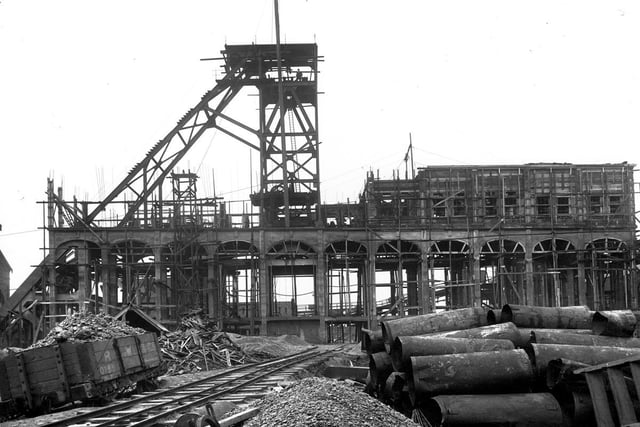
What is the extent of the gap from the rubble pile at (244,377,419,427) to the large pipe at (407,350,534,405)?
1.20 meters

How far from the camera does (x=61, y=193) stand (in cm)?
3769

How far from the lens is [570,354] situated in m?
10.8

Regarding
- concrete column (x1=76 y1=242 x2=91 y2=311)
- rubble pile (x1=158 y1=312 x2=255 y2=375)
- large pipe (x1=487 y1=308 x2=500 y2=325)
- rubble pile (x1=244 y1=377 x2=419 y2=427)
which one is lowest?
rubble pile (x1=158 y1=312 x2=255 y2=375)

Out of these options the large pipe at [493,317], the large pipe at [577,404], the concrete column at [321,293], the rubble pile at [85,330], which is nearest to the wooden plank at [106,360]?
the rubble pile at [85,330]

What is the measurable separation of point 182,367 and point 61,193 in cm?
1824

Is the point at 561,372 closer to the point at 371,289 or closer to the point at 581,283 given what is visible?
the point at 371,289

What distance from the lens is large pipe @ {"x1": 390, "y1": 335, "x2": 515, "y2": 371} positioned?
1132 cm

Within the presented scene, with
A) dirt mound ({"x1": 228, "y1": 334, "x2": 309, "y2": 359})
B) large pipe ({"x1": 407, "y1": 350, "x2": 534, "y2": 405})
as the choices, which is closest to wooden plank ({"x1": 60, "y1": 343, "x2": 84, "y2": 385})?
large pipe ({"x1": 407, "y1": 350, "x2": 534, "y2": 405})

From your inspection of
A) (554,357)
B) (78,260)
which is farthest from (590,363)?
(78,260)

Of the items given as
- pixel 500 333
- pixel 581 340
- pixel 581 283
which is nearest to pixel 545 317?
pixel 581 340

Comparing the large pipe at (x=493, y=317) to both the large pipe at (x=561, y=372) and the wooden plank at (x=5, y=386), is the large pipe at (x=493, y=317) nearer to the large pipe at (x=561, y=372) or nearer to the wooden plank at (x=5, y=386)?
the large pipe at (x=561, y=372)

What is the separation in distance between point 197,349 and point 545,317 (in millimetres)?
14096

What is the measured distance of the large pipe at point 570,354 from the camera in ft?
35.3

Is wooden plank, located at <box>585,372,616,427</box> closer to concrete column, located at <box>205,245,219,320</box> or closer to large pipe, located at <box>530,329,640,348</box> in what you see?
large pipe, located at <box>530,329,640,348</box>
